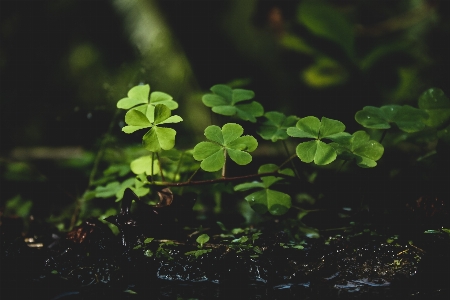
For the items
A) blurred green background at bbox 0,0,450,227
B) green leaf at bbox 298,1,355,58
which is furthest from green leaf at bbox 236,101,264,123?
green leaf at bbox 298,1,355,58

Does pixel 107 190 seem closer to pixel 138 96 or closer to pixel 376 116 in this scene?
pixel 138 96

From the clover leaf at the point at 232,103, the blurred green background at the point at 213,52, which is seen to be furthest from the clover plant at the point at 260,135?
the blurred green background at the point at 213,52

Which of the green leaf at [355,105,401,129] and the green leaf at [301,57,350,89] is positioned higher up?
the green leaf at [301,57,350,89]

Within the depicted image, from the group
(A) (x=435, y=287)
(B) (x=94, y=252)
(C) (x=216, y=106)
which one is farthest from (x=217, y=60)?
(A) (x=435, y=287)

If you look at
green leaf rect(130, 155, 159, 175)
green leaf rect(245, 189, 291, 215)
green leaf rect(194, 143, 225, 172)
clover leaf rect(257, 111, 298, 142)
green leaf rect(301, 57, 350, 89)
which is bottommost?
green leaf rect(245, 189, 291, 215)

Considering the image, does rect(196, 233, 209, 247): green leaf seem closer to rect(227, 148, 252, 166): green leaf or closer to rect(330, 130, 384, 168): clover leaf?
rect(227, 148, 252, 166): green leaf

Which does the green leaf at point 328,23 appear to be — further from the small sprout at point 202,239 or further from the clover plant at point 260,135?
the small sprout at point 202,239
